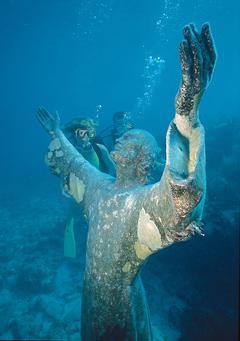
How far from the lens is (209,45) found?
5.40 feet

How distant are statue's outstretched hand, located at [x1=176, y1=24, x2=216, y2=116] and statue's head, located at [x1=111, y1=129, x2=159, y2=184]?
4.06 feet

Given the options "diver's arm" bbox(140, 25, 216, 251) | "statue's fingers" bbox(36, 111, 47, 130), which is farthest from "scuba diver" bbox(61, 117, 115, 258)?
"diver's arm" bbox(140, 25, 216, 251)

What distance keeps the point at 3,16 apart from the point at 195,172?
3276 cm

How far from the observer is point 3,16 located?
1133 inches

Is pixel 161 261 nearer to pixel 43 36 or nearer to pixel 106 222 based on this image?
pixel 106 222

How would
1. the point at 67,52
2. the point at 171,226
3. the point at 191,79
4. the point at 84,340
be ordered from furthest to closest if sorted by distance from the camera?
1. the point at 67,52
2. the point at 84,340
3. the point at 171,226
4. the point at 191,79

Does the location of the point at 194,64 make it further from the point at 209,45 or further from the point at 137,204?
the point at 137,204

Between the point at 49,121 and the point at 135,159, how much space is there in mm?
1867

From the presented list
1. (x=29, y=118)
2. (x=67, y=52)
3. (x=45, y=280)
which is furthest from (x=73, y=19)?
(x=29, y=118)

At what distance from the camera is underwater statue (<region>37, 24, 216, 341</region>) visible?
5.47 ft

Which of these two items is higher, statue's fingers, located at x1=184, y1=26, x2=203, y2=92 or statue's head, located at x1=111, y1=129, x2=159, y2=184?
statue's head, located at x1=111, y1=129, x2=159, y2=184

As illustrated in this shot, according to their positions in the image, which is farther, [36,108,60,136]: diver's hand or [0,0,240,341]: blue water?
[0,0,240,341]: blue water

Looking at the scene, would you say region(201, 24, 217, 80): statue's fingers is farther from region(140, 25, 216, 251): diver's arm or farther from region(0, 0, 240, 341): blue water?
region(0, 0, 240, 341): blue water

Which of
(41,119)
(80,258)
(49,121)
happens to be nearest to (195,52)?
(49,121)
